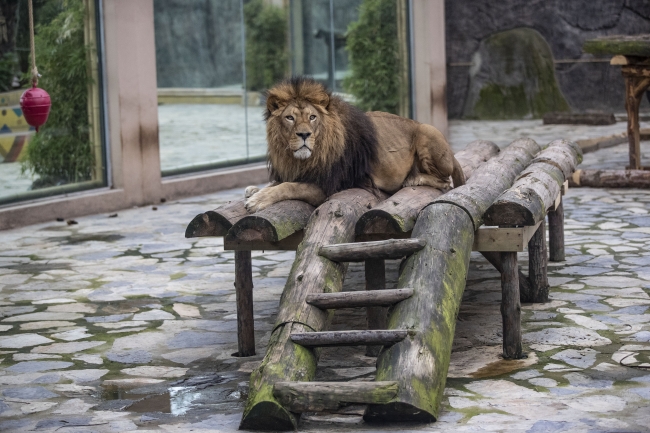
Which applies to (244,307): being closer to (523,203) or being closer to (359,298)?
(359,298)

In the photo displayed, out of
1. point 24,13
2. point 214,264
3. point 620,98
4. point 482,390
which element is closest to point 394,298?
point 482,390

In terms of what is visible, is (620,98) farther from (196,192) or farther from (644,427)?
(644,427)

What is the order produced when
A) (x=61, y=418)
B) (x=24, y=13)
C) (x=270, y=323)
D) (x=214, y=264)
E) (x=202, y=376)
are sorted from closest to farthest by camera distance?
(x=61, y=418) < (x=202, y=376) < (x=270, y=323) < (x=214, y=264) < (x=24, y=13)

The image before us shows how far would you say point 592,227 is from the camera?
8555 mm

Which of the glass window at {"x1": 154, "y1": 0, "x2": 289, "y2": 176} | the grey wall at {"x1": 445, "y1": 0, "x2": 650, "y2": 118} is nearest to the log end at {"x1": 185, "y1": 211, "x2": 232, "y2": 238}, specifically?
the glass window at {"x1": 154, "y1": 0, "x2": 289, "y2": 176}

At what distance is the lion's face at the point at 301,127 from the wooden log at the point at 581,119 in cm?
1208

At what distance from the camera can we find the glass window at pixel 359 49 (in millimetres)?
12867

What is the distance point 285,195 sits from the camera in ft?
18.0

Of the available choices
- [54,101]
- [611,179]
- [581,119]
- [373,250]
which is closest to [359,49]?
[611,179]

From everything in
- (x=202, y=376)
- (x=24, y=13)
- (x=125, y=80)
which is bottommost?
(x=202, y=376)

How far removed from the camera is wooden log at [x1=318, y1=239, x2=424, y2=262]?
4.73 metres

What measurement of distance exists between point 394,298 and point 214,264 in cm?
339

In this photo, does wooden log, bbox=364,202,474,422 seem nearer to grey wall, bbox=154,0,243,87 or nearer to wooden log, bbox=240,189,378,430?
wooden log, bbox=240,189,378,430

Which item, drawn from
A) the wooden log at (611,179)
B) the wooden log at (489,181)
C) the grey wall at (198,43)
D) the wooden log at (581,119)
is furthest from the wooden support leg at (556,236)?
the wooden log at (581,119)
